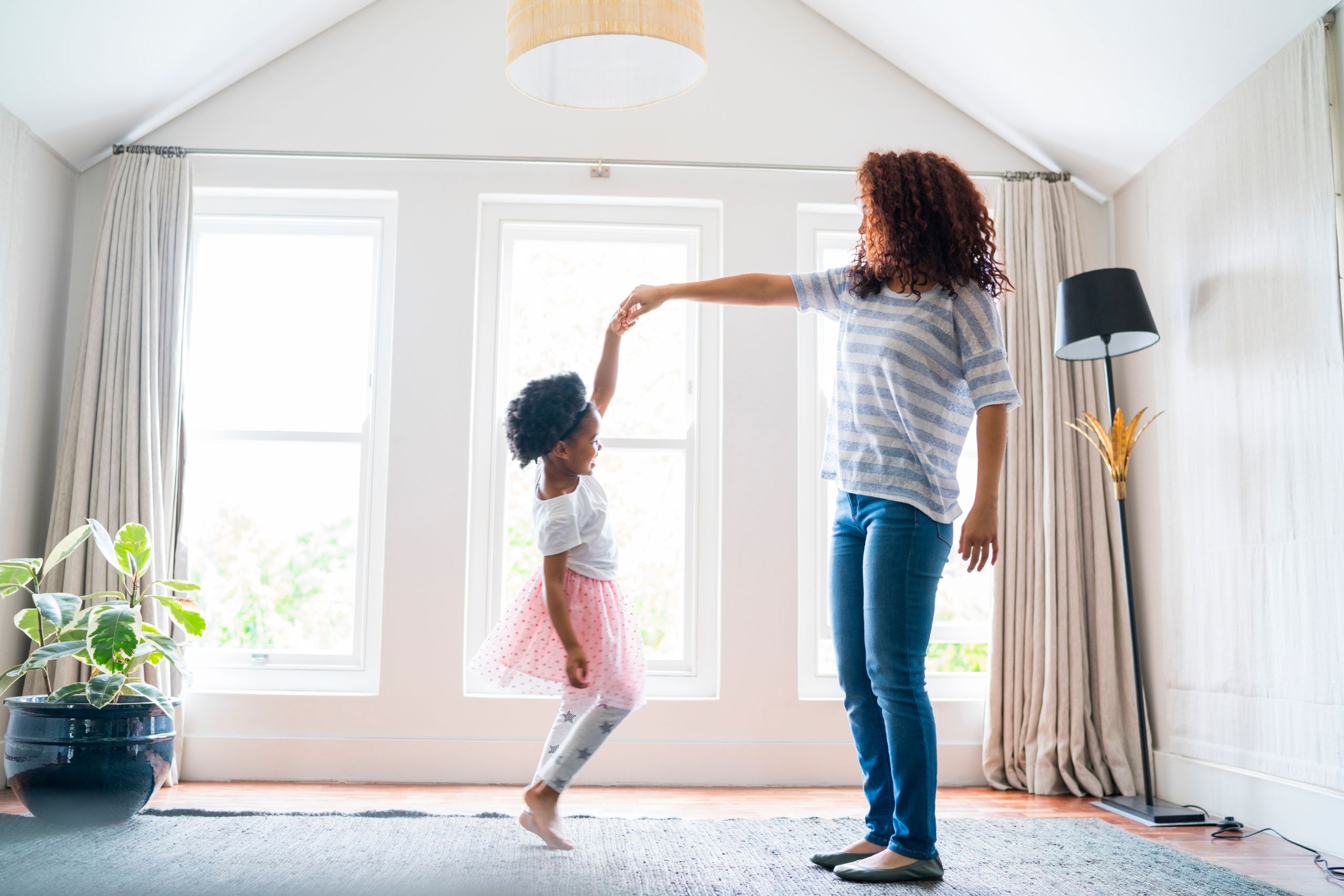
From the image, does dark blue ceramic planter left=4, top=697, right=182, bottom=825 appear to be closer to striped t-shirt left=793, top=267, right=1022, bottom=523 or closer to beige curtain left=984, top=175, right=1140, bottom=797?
striped t-shirt left=793, top=267, right=1022, bottom=523

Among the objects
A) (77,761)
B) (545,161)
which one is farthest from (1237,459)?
(77,761)

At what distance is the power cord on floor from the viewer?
220 cm

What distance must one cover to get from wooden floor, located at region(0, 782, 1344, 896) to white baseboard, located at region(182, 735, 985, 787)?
4 cm

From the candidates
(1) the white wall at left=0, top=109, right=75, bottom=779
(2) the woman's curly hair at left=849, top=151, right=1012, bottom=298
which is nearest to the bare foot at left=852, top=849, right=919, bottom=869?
(2) the woman's curly hair at left=849, top=151, right=1012, bottom=298

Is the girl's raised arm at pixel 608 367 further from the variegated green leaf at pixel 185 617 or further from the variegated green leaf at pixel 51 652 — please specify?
the variegated green leaf at pixel 51 652

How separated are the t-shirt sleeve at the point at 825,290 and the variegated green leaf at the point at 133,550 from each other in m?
1.75

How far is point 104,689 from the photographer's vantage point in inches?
94.6

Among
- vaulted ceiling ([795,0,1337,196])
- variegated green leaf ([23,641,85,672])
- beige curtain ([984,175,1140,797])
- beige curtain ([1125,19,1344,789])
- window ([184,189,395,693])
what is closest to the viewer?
variegated green leaf ([23,641,85,672])

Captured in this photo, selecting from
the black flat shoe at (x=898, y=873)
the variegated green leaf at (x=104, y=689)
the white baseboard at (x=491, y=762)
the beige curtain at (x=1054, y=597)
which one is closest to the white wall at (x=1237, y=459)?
the beige curtain at (x=1054, y=597)

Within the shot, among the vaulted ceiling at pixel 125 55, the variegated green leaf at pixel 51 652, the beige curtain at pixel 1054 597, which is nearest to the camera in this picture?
the variegated green leaf at pixel 51 652

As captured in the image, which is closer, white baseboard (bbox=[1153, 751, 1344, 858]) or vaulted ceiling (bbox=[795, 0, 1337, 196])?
white baseboard (bbox=[1153, 751, 1344, 858])

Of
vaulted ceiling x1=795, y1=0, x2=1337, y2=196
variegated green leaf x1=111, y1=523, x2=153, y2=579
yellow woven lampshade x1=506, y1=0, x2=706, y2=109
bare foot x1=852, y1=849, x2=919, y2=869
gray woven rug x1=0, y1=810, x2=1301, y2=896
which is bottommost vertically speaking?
gray woven rug x1=0, y1=810, x2=1301, y2=896

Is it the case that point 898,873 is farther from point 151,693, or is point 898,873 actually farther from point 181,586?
point 181,586

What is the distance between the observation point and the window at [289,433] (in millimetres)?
3352
